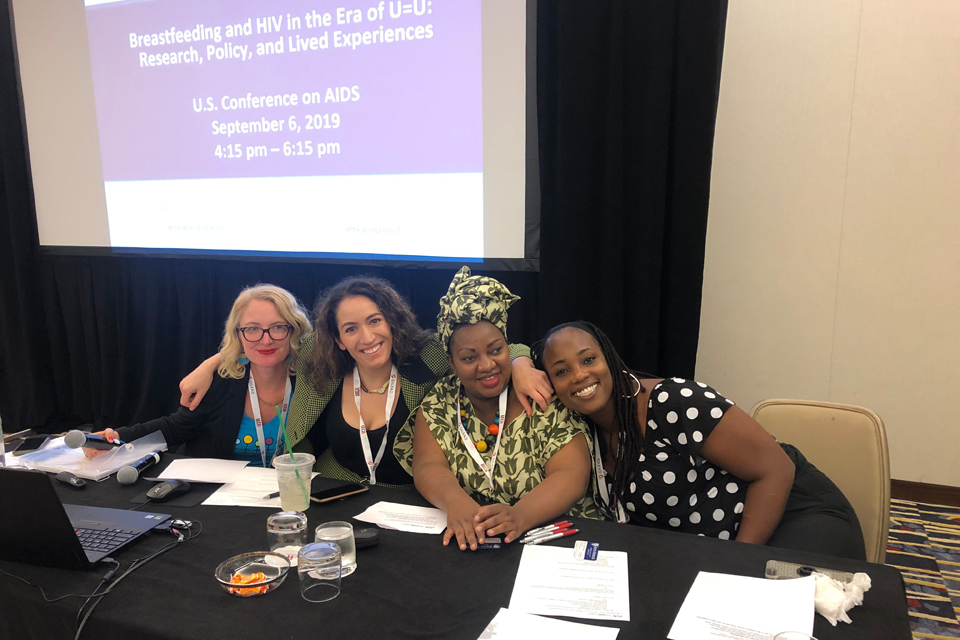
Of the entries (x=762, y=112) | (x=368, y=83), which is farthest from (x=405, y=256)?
(x=762, y=112)

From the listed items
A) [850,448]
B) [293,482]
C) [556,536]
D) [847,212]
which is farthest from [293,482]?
[847,212]

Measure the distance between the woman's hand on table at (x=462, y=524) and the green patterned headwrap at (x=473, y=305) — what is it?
1.67ft

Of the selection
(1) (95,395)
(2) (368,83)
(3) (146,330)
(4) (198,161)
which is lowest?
(1) (95,395)

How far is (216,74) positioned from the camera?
3.54 m

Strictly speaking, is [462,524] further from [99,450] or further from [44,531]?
[99,450]

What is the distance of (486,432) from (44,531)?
42.3 inches

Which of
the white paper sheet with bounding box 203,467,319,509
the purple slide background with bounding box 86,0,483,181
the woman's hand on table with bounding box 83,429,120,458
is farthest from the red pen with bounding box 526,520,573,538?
the purple slide background with bounding box 86,0,483,181

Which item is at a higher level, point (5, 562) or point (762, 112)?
point (762, 112)

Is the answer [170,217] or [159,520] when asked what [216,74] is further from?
[159,520]

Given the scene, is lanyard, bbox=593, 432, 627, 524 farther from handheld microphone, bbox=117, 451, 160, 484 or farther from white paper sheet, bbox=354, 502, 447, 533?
handheld microphone, bbox=117, 451, 160, 484

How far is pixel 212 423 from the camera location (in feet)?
7.20

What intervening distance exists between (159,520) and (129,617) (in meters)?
0.38

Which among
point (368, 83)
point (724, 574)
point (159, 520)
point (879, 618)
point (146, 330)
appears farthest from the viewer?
point (146, 330)

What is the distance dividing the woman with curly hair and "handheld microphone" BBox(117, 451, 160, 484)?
31 cm
